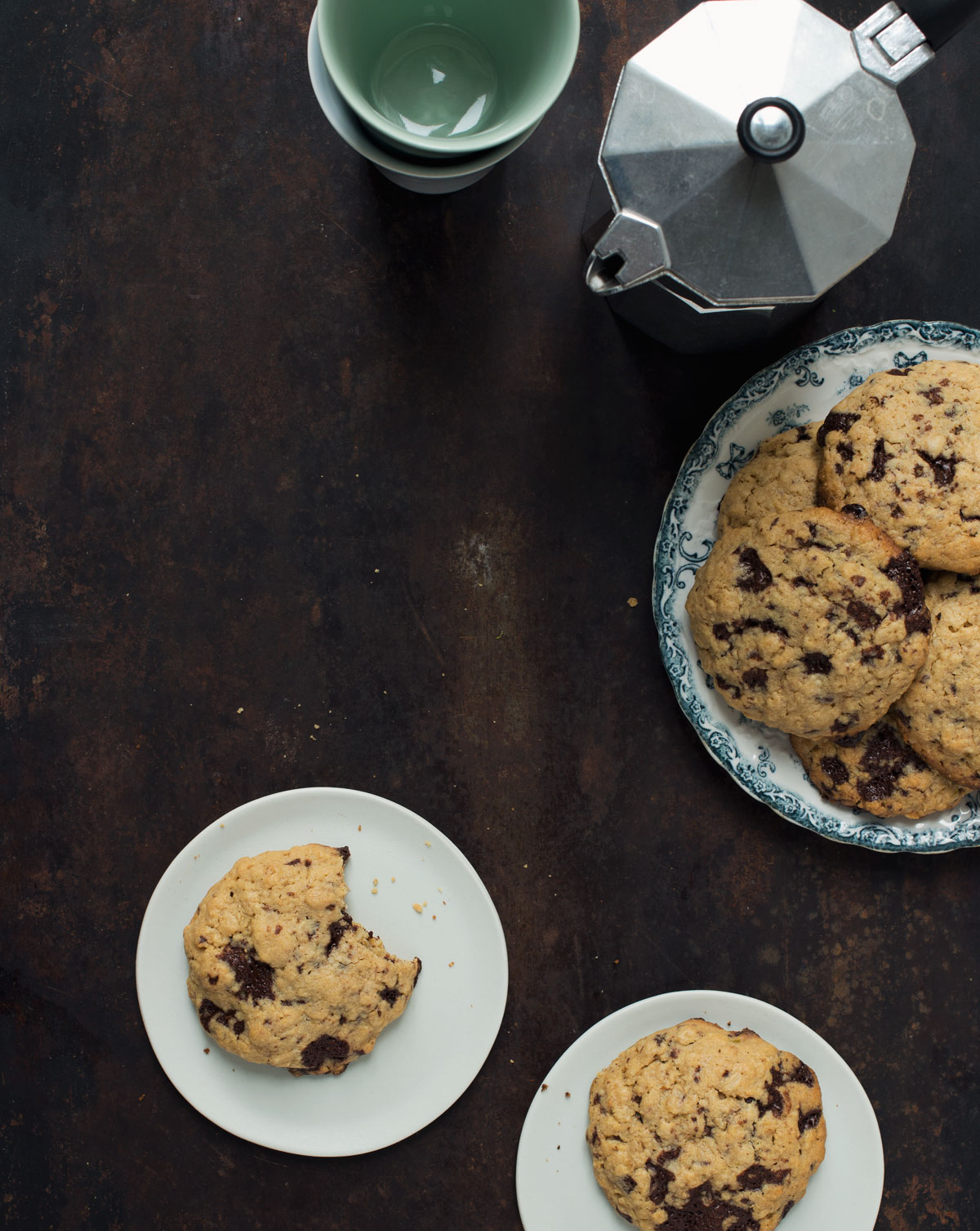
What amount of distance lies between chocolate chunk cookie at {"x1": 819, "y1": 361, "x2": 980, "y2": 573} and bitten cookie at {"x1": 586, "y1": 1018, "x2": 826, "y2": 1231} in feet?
3.01

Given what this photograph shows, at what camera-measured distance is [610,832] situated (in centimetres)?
160

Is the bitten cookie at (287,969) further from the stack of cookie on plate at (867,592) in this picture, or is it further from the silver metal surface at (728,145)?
the silver metal surface at (728,145)

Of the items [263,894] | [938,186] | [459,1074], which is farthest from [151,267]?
[459,1074]

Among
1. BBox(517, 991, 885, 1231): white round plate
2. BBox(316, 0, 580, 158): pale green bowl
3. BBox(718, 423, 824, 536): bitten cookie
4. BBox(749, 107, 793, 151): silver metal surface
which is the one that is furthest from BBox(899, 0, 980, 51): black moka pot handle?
BBox(517, 991, 885, 1231): white round plate

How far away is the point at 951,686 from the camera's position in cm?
135

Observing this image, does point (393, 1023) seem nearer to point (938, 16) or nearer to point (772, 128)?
point (772, 128)

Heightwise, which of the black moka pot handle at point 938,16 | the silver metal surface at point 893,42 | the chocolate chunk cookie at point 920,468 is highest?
the black moka pot handle at point 938,16

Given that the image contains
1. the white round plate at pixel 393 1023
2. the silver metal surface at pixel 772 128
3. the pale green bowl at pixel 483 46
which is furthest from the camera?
the white round plate at pixel 393 1023

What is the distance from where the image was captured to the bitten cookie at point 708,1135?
56.6 inches

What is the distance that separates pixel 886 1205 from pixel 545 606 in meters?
1.31

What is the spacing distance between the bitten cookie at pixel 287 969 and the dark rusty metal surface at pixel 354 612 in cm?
18

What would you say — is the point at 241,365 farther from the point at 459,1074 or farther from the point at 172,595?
the point at 459,1074

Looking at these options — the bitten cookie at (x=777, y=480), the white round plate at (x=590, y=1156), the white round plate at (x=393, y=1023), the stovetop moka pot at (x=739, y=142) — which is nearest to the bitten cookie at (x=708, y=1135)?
the white round plate at (x=590, y=1156)

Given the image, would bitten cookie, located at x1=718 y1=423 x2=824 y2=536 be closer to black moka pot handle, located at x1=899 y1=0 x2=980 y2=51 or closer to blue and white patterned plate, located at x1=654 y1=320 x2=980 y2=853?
blue and white patterned plate, located at x1=654 y1=320 x2=980 y2=853
